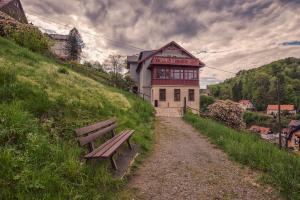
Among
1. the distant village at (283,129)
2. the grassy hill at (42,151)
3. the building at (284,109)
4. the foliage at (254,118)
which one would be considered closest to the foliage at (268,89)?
the building at (284,109)

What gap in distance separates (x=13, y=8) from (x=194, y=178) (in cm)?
3751

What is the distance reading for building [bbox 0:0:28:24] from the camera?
2841cm

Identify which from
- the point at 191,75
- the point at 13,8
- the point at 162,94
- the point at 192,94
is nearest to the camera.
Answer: the point at 162,94

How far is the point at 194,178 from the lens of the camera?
5188 millimetres

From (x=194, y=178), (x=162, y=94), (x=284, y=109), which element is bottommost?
(x=284, y=109)

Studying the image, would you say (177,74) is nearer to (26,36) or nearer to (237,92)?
(26,36)

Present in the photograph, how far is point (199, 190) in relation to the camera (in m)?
4.58

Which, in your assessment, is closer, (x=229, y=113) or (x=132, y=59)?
(x=229, y=113)

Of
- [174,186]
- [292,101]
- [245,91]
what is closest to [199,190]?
[174,186]

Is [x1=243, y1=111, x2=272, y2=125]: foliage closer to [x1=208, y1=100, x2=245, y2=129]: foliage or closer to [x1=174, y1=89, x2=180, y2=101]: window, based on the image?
[x1=174, y1=89, x2=180, y2=101]: window

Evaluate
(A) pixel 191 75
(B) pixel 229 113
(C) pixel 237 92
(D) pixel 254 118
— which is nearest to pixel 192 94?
(A) pixel 191 75

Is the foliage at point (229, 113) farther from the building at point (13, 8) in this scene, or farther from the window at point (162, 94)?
the building at point (13, 8)

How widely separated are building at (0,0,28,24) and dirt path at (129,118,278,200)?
2800 cm

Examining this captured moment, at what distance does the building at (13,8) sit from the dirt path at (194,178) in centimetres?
2800
